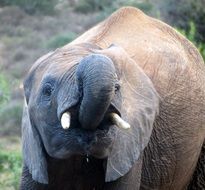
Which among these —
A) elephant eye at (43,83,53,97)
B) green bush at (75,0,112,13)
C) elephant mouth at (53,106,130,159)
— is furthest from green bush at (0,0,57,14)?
elephant mouth at (53,106,130,159)

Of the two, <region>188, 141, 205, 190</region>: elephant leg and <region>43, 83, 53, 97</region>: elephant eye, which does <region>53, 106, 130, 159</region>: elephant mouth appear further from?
<region>188, 141, 205, 190</region>: elephant leg

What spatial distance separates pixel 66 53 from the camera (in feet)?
18.3

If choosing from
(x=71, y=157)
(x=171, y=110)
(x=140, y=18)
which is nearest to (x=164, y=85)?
(x=171, y=110)

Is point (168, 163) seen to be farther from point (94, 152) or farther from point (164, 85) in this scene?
point (94, 152)

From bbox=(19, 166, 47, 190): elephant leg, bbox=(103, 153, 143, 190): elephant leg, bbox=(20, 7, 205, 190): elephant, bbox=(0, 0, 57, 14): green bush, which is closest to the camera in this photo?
bbox=(20, 7, 205, 190): elephant

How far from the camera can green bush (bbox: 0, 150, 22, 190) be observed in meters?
9.01

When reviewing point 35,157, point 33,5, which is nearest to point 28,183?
point 35,157

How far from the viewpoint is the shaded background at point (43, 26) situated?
13641 mm

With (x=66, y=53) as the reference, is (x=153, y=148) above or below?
below

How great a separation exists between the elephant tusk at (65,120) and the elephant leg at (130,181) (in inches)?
38.5

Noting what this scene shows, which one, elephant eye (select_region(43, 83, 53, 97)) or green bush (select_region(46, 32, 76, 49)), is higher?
elephant eye (select_region(43, 83, 53, 97))

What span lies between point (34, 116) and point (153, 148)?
1299 mm

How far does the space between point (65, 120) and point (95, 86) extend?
0.22 meters

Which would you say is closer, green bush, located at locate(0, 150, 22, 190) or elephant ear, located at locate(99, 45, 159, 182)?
elephant ear, located at locate(99, 45, 159, 182)
